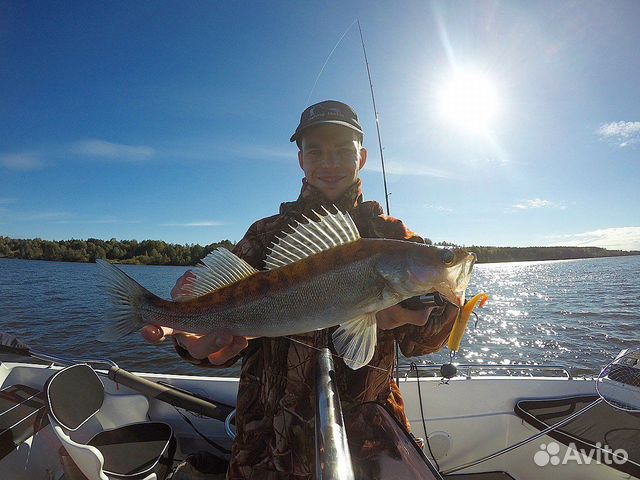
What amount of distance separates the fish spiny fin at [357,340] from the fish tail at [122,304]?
5.22ft

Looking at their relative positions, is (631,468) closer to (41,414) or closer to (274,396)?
(274,396)

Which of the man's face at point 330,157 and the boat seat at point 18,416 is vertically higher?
the man's face at point 330,157

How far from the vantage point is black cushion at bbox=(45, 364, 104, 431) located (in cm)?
346

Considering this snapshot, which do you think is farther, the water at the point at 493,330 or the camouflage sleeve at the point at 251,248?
the water at the point at 493,330

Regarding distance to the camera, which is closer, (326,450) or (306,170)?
(326,450)

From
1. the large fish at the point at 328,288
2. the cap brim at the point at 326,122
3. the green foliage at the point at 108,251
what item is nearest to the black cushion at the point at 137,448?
the large fish at the point at 328,288

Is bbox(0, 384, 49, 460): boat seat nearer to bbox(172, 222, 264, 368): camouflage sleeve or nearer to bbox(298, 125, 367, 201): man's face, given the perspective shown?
bbox(172, 222, 264, 368): camouflage sleeve

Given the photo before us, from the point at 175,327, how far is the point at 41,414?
286 cm

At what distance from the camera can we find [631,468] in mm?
A: 3451

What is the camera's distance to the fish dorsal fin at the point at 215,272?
2.78 m

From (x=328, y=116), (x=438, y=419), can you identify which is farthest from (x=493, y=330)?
(x=328, y=116)

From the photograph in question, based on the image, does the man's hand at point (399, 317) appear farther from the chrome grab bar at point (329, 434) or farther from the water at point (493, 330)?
the water at point (493, 330)

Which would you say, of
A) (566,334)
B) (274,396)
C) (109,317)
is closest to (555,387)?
(274,396)

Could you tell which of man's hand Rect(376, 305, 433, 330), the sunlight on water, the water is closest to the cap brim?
man's hand Rect(376, 305, 433, 330)
